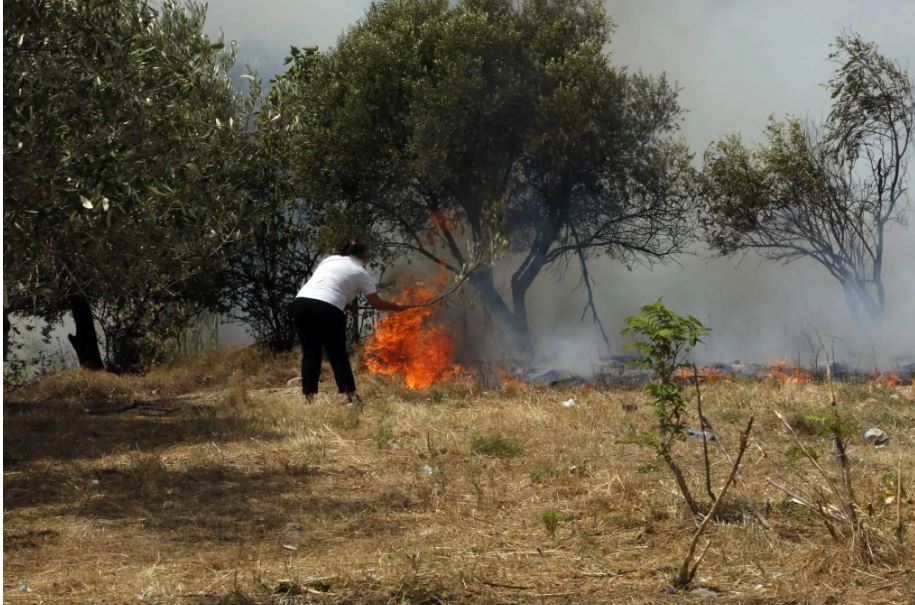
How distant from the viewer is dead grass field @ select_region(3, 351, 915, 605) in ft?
15.5

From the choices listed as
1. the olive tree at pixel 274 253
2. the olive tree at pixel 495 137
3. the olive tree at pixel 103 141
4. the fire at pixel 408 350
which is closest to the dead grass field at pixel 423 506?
the olive tree at pixel 103 141

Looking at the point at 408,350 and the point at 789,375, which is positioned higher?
the point at 408,350

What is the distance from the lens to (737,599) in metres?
4.50

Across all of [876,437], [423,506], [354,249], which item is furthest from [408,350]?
[423,506]

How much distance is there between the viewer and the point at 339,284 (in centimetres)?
1115

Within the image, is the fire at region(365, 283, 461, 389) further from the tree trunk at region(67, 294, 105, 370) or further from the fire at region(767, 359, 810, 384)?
the tree trunk at region(67, 294, 105, 370)

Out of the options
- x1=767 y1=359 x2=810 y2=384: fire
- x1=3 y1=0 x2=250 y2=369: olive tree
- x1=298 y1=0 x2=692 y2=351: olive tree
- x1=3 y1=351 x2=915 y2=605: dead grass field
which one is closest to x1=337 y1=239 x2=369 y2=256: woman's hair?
x1=3 y1=0 x2=250 y2=369: olive tree

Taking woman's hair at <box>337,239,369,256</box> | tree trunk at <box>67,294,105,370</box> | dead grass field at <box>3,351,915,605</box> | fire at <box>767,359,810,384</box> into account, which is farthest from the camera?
tree trunk at <box>67,294,105,370</box>

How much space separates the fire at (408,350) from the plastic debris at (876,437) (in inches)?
268

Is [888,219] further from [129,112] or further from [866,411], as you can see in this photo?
[129,112]

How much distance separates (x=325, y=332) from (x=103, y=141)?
4.67 m

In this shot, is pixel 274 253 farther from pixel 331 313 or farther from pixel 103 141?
pixel 103 141

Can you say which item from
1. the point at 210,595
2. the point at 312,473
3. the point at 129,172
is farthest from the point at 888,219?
the point at 210,595

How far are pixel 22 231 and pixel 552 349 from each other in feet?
41.1
